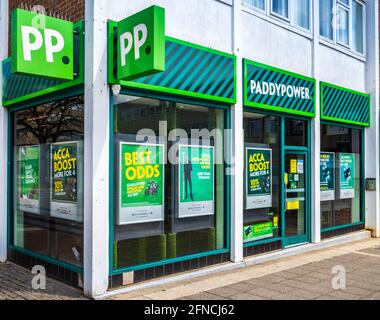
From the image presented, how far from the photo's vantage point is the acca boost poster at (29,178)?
24.8 ft

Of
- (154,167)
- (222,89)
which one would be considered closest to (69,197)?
(154,167)

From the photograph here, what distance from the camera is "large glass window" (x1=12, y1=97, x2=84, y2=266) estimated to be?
Result: 6.51 metres

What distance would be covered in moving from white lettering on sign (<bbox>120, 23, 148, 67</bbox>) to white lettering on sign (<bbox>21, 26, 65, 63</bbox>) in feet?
2.95

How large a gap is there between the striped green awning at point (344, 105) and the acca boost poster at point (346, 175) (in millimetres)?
935

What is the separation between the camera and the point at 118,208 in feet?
20.5

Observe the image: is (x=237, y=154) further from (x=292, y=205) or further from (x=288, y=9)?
(x=288, y=9)

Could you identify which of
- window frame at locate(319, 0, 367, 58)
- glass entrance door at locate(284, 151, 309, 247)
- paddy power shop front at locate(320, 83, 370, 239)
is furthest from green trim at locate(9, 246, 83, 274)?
window frame at locate(319, 0, 367, 58)

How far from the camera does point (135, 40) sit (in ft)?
18.4

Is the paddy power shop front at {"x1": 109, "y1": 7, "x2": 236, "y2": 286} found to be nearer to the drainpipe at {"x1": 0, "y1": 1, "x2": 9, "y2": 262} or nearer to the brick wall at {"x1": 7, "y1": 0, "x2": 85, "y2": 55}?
the brick wall at {"x1": 7, "y1": 0, "x2": 85, "y2": 55}

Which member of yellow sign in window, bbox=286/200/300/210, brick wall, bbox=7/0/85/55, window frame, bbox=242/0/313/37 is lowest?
yellow sign in window, bbox=286/200/300/210

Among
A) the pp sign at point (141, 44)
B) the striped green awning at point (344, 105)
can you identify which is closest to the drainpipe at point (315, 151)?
the striped green awning at point (344, 105)

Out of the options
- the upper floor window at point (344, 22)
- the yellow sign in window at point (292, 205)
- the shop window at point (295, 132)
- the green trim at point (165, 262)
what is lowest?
the green trim at point (165, 262)

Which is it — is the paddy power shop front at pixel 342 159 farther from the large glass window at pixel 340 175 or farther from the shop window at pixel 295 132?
the shop window at pixel 295 132
